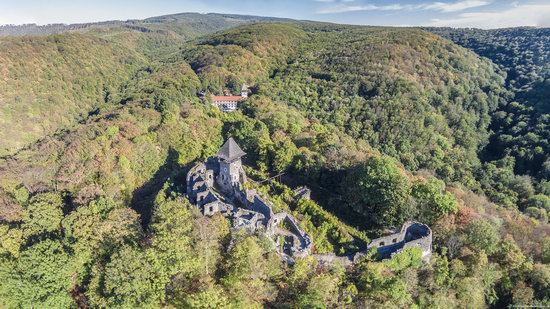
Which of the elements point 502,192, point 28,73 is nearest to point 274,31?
point 28,73

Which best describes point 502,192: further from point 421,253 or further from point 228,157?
point 228,157

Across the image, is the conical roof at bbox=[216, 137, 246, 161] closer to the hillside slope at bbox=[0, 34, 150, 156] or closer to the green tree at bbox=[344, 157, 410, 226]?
the green tree at bbox=[344, 157, 410, 226]

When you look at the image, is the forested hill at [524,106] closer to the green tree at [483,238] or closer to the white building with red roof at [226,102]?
the green tree at [483,238]

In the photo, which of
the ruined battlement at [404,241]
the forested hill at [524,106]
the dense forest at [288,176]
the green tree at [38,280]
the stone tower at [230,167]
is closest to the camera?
the green tree at [38,280]

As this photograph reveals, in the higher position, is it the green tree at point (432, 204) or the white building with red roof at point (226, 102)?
the white building with red roof at point (226, 102)

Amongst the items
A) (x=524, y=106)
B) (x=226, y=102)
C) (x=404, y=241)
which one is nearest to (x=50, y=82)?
(x=226, y=102)

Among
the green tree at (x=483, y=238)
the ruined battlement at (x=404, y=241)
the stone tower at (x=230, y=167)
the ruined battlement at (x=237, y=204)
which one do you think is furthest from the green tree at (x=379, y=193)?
the stone tower at (x=230, y=167)

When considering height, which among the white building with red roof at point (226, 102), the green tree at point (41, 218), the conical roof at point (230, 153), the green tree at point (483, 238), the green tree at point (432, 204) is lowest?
the green tree at point (483, 238)
